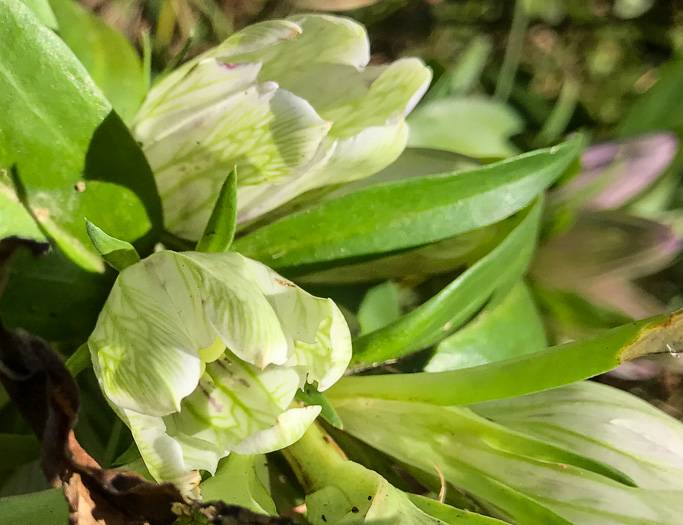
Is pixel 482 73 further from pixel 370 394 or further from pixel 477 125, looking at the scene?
pixel 370 394

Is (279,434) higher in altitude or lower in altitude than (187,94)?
lower

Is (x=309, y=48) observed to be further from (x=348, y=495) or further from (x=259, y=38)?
(x=348, y=495)

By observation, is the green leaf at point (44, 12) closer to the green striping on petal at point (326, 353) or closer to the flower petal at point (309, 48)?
the flower petal at point (309, 48)

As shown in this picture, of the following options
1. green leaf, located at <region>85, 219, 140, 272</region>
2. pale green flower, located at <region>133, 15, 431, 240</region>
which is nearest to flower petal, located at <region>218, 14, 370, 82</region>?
pale green flower, located at <region>133, 15, 431, 240</region>

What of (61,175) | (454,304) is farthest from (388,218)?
(61,175)

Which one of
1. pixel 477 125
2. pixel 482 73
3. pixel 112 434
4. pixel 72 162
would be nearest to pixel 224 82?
pixel 72 162

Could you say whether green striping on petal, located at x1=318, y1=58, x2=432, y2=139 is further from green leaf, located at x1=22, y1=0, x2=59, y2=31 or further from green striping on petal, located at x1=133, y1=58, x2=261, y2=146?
green leaf, located at x1=22, y1=0, x2=59, y2=31
